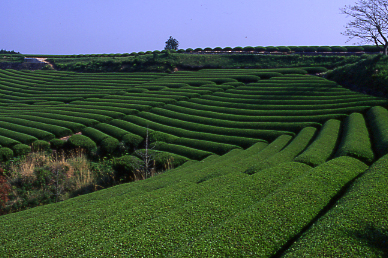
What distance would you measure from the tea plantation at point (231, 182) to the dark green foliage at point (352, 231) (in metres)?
0.03

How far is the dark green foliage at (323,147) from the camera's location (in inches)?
555

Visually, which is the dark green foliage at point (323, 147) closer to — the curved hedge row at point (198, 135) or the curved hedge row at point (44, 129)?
the curved hedge row at point (198, 135)

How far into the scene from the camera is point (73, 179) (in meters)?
20.8

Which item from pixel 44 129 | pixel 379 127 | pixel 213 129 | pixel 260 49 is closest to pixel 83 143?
pixel 44 129

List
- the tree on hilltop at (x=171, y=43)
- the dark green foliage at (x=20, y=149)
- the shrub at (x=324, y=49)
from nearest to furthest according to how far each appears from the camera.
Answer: the dark green foliage at (x=20, y=149)
the shrub at (x=324, y=49)
the tree on hilltop at (x=171, y=43)

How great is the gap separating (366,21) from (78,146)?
38862 millimetres

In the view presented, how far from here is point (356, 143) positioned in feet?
51.6

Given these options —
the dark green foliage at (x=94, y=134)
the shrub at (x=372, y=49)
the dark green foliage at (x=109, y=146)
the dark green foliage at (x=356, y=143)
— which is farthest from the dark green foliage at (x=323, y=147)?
the shrub at (x=372, y=49)

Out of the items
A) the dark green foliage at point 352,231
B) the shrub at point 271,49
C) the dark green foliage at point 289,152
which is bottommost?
the dark green foliage at point 289,152

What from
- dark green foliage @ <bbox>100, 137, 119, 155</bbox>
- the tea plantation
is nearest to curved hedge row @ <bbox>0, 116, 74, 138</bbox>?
the tea plantation

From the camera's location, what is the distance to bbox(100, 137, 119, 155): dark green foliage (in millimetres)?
25250

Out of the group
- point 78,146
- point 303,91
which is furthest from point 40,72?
point 303,91

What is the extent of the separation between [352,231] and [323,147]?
1054 cm

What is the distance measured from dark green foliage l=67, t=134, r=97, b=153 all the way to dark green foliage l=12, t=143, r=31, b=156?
3.48 meters
